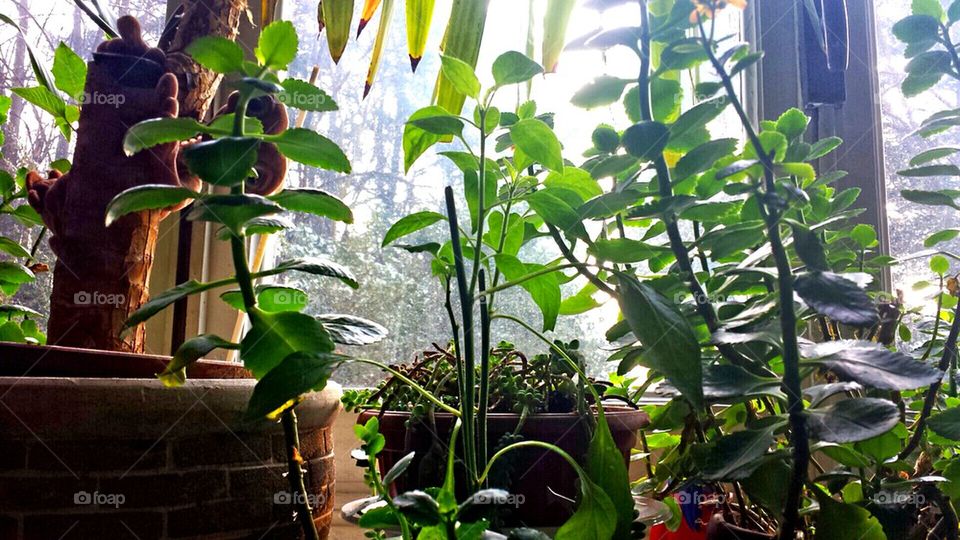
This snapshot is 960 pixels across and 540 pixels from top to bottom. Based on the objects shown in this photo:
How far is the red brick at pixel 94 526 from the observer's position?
1.61 feet

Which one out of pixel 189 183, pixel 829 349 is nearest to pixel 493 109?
pixel 829 349

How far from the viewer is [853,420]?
0.34 m

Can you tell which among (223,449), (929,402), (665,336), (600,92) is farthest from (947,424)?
(223,449)

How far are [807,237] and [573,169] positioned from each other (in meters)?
0.21

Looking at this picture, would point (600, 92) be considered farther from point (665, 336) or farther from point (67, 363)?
point (67, 363)

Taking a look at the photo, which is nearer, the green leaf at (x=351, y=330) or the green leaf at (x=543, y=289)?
the green leaf at (x=351, y=330)

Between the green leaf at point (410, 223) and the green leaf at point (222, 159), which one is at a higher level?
the green leaf at point (222, 159)

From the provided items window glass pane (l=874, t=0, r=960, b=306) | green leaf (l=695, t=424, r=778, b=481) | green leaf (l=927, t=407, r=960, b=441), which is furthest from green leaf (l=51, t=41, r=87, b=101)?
window glass pane (l=874, t=0, r=960, b=306)

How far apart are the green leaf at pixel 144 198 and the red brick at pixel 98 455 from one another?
0.61 feet

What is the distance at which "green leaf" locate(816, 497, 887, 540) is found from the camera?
403mm

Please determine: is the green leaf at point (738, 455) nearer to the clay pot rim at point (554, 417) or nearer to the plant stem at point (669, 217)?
the plant stem at point (669, 217)

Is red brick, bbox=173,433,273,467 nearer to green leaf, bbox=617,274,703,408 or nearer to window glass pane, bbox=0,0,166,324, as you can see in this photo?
green leaf, bbox=617,274,703,408

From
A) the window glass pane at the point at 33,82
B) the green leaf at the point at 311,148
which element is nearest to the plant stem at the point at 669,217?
the green leaf at the point at 311,148

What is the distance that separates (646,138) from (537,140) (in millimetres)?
104
